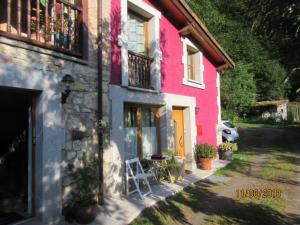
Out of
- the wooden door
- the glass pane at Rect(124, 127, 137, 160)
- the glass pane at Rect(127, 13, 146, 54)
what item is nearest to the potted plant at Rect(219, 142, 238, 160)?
the wooden door

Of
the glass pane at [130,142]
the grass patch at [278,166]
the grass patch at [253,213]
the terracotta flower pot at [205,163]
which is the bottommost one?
the grass patch at [253,213]

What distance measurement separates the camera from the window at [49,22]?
5.20 metres

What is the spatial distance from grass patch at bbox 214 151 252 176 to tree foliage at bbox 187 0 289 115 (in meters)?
10.1

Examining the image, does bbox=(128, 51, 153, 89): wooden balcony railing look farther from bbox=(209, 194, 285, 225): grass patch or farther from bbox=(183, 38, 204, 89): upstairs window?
bbox=(209, 194, 285, 225): grass patch

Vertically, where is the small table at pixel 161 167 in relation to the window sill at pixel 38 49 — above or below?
below

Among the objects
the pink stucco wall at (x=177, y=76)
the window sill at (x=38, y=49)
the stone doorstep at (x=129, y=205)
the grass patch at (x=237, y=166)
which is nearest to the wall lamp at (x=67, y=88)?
the window sill at (x=38, y=49)

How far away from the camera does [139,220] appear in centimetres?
575

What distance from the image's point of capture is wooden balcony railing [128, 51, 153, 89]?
326 inches

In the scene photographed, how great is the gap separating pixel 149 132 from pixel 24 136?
3792 mm

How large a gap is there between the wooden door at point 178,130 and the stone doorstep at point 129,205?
6.77 ft

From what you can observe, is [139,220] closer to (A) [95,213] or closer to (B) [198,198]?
(A) [95,213]

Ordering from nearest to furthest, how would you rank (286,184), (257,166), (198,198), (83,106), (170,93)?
(83,106)
(198,198)
(286,184)
(170,93)
(257,166)

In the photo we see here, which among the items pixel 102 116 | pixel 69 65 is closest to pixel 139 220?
pixel 102 116

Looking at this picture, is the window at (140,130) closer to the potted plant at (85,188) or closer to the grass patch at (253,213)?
the potted plant at (85,188)
